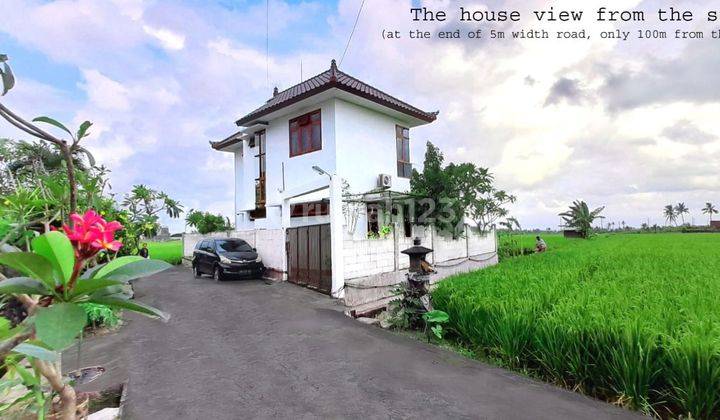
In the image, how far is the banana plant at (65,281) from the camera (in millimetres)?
1218

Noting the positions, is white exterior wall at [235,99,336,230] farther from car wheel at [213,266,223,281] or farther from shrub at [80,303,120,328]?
shrub at [80,303,120,328]

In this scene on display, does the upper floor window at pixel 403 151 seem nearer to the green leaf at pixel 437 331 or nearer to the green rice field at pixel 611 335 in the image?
the green rice field at pixel 611 335

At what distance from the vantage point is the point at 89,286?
1.34 m

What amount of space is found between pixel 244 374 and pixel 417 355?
2.26 m

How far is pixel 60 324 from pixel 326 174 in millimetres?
8705

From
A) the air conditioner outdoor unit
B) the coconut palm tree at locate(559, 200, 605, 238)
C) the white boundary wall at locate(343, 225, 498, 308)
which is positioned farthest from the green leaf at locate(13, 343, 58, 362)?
the coconut palm tree at locate(559, 200, 605, 238)

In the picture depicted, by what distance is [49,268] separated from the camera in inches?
52.1

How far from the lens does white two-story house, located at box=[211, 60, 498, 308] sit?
9734 mm

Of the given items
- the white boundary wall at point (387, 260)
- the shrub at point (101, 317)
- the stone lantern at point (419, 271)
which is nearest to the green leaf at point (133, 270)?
the stone lantern at point (419, 271)

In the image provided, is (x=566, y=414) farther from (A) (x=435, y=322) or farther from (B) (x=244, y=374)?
(B) (x=244, y=374)

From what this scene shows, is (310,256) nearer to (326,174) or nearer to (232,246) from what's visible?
(326,174)

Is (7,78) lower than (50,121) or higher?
higher

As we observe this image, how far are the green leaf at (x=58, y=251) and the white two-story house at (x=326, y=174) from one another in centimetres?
764

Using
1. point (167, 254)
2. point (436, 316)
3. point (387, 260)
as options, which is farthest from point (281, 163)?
point (167, 254)
